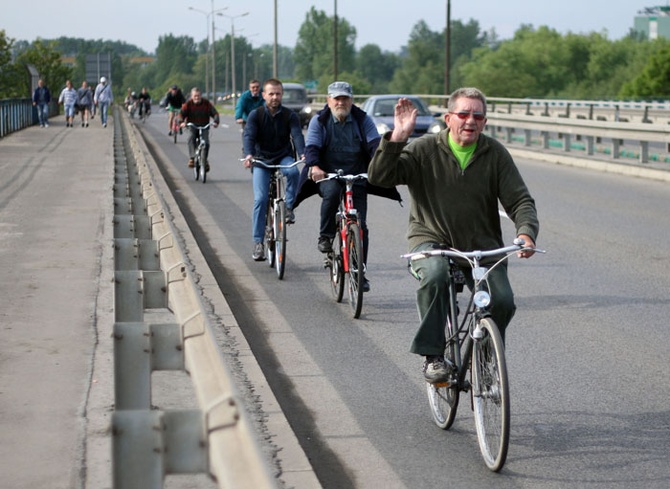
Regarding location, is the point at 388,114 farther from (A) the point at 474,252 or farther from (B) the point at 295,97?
(A) the point at 474,252

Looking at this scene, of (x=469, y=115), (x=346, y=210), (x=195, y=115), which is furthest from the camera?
(x=195, y=115)

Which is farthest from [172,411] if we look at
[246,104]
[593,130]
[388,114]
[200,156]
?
[388,114]

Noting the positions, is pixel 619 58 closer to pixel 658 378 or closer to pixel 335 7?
pixel 335 7

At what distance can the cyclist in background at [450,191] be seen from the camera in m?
5.95

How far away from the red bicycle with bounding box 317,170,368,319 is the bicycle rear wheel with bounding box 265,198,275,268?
60.5 inches

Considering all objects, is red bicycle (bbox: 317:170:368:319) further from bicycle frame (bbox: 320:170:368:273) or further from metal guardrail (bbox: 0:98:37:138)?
metal guardrail (bbox: 0:98:37:138)

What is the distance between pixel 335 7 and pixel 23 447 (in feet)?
243

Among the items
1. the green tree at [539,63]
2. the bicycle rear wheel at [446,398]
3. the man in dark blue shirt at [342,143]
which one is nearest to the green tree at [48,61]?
the man in dark blue shirt at [342,143]

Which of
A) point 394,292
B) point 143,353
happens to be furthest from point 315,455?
point 394,292

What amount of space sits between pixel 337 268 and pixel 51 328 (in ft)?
8.35

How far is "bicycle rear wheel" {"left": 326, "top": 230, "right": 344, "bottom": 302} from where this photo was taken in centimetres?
1017

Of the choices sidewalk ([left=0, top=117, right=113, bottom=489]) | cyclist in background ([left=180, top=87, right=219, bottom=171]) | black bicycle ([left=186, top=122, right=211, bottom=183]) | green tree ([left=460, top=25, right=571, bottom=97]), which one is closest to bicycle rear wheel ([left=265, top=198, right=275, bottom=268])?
sidewalk ([left=0, top=117, right=113, bottom=489])

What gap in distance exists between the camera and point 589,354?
812cm

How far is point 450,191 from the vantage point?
6.09 metres
